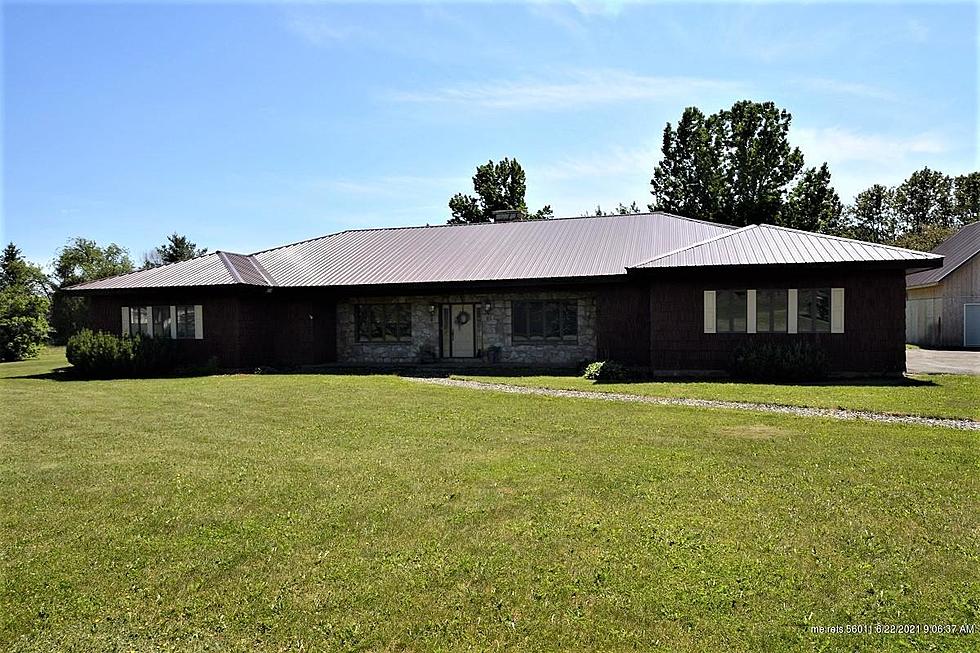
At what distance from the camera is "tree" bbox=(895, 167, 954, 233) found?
54.8 meters

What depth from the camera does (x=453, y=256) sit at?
70.7 feet

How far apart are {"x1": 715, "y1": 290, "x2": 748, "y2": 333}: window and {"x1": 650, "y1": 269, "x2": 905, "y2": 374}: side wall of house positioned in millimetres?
154

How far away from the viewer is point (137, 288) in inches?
742

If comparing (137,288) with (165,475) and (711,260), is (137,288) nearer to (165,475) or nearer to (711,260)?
Answer: (165,475)

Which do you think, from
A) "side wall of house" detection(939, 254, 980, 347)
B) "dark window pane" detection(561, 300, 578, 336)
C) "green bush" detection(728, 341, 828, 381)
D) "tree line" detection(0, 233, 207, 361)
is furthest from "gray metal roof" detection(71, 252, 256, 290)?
"side wall of house" detection(939, 254, 980, 347)

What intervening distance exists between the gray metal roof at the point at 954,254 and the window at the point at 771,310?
12.5m

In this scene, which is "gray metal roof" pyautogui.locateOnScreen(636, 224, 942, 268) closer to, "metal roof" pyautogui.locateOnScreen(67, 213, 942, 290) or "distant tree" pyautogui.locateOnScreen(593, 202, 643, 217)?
"metal roof" pyautogui.locateOnScreen(67, 213, 942, 290)

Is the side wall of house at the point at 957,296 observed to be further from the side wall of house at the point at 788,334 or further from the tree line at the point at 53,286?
the tree line at the point at 53,286

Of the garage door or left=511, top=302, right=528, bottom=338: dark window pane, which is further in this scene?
the garage door

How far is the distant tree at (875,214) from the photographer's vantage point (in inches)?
2256

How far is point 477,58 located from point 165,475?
8.21 m

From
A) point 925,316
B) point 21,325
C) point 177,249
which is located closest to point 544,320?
point 925,316

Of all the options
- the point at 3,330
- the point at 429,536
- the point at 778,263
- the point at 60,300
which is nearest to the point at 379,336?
the point at 778,263

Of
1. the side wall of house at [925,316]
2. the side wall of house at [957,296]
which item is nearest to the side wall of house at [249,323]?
the side wall of house at [925,316]
